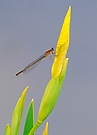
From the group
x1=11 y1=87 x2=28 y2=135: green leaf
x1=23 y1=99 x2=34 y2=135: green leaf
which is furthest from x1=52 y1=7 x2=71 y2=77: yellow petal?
x1=23 y1=99 x2=34 y2=135: green leaf

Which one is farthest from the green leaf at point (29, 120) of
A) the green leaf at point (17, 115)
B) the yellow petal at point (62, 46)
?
the yellow petal at point (62, 46)

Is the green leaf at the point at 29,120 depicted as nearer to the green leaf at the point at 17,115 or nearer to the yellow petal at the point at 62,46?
the green leaf at the point at 17,115

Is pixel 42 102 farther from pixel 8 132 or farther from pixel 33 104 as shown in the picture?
pixel 33 104

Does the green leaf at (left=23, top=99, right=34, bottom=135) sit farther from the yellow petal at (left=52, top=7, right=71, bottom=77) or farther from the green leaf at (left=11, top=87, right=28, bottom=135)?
the yellow petal at (left=52, top=7, right=71, bottom=77)

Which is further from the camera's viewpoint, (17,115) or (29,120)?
(29,120)

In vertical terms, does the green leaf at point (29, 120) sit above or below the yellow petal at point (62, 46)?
below

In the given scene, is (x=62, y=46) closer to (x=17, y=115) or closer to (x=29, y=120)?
(x=17, y=115)

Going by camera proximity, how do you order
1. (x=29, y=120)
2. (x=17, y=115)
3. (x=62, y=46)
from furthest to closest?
(x=29, y=120) < (x=17, y=115) < (x=62, y=46)

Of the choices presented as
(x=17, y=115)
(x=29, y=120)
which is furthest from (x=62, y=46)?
(x=29, y=120)
